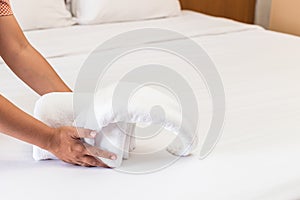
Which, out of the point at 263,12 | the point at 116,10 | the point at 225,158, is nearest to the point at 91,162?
the point at 225,158

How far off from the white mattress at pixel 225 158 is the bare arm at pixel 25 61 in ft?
0.34

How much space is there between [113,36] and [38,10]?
1.41ft

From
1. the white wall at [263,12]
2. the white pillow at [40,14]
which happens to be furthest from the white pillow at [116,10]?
the white wall at [263,12]

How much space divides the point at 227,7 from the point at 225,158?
262cm

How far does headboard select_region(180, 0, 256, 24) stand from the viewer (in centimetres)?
330

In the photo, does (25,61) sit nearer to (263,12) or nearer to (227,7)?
(227,7)

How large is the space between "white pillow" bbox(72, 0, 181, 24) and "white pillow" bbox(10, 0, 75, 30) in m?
0.11

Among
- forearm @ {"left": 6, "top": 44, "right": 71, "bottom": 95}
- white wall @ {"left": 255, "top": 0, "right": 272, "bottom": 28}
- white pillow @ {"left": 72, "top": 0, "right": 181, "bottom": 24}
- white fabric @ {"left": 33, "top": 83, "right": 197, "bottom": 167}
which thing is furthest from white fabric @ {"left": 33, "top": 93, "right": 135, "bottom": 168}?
white wall @ {"left": 255, "top": 0, "right": 272, "bottom": 28}

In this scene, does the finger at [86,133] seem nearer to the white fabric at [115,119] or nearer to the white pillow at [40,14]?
the white fabric at [115,119]

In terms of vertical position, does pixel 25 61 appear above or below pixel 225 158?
above

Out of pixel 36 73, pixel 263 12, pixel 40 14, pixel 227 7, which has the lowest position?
pixel 263 12

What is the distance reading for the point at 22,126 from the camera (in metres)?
0.93

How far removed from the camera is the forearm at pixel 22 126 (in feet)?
3.01

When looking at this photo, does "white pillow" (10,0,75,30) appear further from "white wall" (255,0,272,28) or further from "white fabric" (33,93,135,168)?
"white wall" (255,0,272,28)
